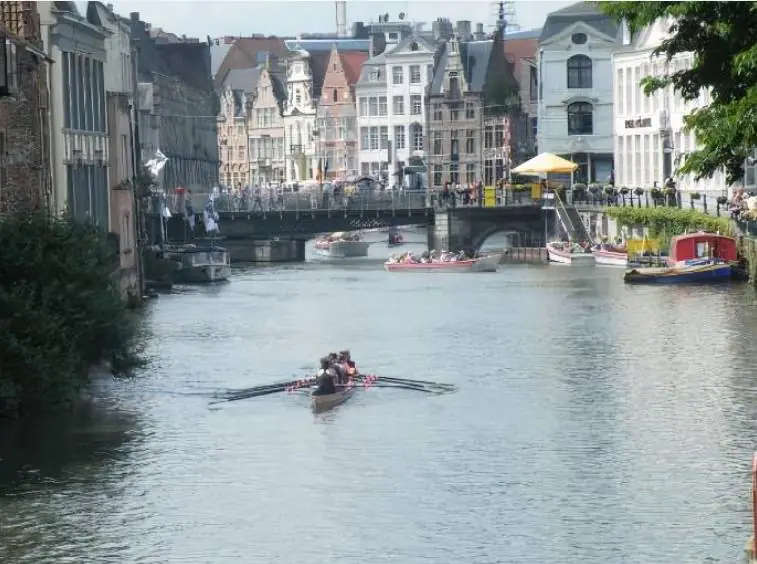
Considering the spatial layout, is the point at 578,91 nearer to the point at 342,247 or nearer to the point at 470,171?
the point at 342,247

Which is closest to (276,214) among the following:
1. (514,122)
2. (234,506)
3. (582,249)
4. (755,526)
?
(582,249)

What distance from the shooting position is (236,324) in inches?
2623

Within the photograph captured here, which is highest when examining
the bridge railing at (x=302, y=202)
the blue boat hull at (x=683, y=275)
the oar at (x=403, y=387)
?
the bridge railing at (x=302, y=202)

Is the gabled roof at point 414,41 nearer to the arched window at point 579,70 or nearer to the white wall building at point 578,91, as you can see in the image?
the white wall building at point 578,91

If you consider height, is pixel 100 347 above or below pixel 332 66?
below

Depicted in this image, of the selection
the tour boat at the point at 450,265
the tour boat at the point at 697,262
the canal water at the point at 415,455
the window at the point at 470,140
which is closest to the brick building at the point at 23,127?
the canal water at the point at 415,455

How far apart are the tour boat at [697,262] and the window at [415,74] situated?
76.1 m

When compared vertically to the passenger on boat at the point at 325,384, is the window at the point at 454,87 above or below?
above

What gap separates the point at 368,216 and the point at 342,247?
17.0 meters

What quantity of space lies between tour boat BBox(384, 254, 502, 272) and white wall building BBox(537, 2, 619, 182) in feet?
78.7

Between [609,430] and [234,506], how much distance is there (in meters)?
9.71

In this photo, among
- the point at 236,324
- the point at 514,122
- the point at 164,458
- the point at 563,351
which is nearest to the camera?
the point at 164,458

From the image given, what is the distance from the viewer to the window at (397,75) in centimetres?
15788

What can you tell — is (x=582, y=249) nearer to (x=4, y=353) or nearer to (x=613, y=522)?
(x=4, y=353)
